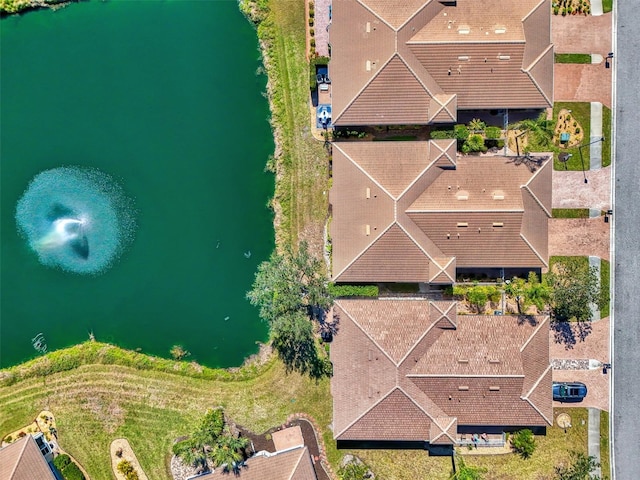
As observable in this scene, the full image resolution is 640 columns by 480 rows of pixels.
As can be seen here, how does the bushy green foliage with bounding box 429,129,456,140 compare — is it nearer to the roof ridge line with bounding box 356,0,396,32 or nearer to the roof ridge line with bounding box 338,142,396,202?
the roof ridge line with bounding box 338,142,396,202

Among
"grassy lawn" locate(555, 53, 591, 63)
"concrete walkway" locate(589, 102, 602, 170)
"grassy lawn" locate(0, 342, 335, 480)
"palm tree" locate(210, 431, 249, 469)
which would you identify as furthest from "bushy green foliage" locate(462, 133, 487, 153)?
"palm tree" locate(210, 431, 249, 469)

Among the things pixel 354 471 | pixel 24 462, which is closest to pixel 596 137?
pixel 354 471

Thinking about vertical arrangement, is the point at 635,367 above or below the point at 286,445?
above

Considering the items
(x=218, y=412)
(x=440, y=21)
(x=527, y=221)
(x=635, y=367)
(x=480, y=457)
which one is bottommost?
(x=480, y=457)

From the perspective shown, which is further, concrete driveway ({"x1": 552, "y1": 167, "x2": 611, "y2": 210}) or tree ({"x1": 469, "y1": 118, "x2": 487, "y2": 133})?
concrete driveway ({"x1": 552, "y1": 167, "x2": 611, "y2": 210})

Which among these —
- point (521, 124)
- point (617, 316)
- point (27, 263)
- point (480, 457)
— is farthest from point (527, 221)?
point (27, 263)

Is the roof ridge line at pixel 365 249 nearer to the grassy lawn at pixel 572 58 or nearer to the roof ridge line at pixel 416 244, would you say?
the roof ridge line at pixel 416 244

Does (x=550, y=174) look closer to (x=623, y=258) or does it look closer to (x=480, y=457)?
(x=623, y=258)
